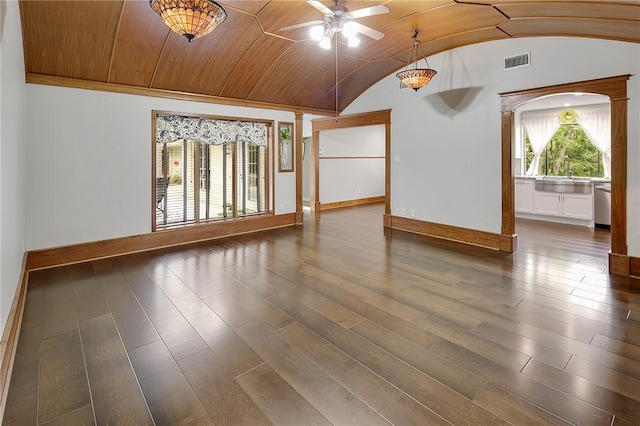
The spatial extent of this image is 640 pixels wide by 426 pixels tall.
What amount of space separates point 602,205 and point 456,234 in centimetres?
335

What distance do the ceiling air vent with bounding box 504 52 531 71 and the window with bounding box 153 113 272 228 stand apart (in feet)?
14.2

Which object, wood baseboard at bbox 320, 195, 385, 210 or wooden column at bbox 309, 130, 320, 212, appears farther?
wood baseboard at bbox 320, 195, 385, 210

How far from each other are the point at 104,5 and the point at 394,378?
4630 millimetres

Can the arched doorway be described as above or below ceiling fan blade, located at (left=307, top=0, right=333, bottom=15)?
below

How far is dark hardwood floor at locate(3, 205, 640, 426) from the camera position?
1933mm

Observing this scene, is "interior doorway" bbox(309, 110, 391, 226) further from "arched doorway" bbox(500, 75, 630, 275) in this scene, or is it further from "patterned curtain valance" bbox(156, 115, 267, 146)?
"arched doorway" bbox(500, 75, 630, 275)

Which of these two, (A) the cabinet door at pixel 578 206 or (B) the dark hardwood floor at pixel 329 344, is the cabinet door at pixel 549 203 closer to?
(A) the cabinet door at pixel 578 206

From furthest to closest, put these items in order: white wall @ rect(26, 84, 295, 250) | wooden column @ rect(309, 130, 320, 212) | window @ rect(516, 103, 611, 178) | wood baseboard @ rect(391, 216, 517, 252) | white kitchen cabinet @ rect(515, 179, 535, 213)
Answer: wooden column @ rect(309, 130, 320, 212), white kitchen cabinet @ rect(515, 179, 535, 213), window @ rect(516, 103, 611, 178), wood baseboard @ rect(391, 216, 517, 252), white wall @ rect(26, 84, 295, 250)

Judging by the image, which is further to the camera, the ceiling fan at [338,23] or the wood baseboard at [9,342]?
the ceiling fan at [338,23]

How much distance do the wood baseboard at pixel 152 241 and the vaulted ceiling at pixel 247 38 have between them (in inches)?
88.3

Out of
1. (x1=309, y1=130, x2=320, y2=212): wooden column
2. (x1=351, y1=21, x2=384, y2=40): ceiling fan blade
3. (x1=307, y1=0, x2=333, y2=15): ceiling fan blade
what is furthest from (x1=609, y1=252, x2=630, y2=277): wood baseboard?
(x1=309, y1=130, x2=320, y2=212): wooden column

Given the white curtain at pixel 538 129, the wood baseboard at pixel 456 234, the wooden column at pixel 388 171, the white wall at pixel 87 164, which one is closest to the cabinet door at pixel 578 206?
the white curtain at pixel 538 129

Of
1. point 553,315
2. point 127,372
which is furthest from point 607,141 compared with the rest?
point 127,372

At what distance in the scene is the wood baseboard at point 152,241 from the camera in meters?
4.64
